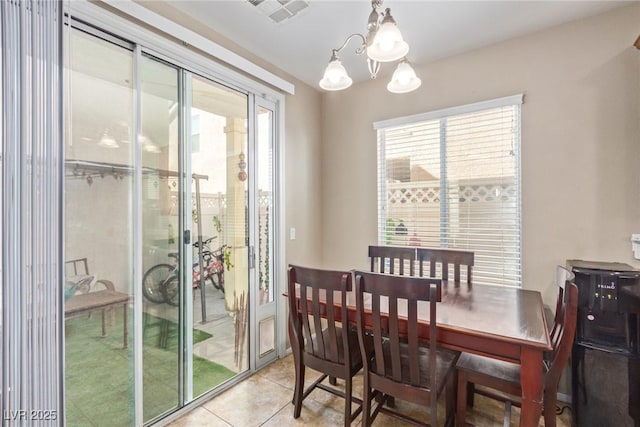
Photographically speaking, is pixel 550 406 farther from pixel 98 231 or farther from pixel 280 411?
pixel 98 231

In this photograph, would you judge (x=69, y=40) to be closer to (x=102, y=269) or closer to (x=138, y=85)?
(x=138, y=85)

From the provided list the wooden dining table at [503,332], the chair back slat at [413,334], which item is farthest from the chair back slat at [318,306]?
the chair back slat at [413,334]

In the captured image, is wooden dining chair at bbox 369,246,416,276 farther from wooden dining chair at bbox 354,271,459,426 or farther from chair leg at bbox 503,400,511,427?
chair leg at bbox 503,400,511,427

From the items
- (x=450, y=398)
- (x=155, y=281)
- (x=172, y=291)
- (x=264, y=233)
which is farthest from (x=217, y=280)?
(x=450, y=398)

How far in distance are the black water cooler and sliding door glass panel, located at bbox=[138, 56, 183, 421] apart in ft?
8.41

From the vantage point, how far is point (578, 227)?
219 cm

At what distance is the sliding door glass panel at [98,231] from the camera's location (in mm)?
1641

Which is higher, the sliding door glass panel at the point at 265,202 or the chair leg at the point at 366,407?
the sliding door glass panel at the point at 265,202

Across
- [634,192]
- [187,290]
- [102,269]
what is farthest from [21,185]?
[634,192]

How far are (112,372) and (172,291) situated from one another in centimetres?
55

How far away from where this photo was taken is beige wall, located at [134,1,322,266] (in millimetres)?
3035

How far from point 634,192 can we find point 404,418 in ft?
6.86

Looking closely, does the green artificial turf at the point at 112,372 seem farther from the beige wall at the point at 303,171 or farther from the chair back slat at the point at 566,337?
the chair back slat at the point at 566,337

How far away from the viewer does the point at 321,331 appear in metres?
1.92
